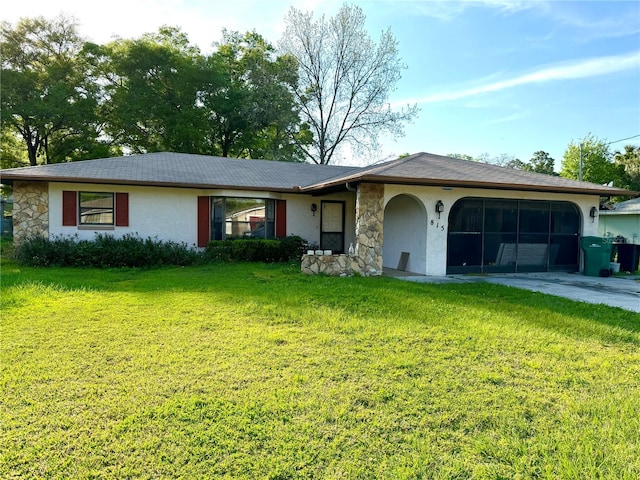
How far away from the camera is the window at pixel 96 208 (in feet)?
37.6

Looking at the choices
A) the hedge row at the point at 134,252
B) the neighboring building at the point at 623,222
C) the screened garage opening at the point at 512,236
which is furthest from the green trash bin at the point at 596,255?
the hedge row at the point at 134,252

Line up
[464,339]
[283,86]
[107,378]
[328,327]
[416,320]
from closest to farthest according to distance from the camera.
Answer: [107,378], [464,339], [328,327], [416,320], [283,86]

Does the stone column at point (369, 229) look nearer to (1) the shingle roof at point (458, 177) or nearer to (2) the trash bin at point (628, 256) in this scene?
(1) the shingle roof at point (458, 177)

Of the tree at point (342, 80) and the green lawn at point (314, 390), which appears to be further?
the tree at point (342, 80)

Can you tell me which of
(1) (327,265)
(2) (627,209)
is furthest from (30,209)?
(2) (627,209)

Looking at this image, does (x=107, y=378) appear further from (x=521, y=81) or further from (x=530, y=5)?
(x=521, y=81)

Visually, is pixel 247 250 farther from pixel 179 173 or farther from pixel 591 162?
pixel 591 162

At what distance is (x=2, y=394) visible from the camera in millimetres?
3137

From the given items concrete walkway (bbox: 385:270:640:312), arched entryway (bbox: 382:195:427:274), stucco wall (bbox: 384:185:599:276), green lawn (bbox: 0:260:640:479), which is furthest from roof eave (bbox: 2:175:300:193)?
green lawn (bbox: 0:260:640:479)

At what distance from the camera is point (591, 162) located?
31.6 meters

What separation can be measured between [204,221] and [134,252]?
2429 mm

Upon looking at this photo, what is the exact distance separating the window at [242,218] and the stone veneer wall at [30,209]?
4.65 m

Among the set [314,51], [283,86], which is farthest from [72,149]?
[314,51]

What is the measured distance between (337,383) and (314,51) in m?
26.6
